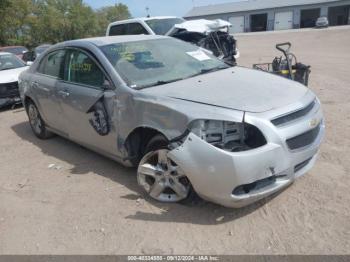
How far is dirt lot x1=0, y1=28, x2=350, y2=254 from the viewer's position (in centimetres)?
310

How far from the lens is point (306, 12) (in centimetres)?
5672

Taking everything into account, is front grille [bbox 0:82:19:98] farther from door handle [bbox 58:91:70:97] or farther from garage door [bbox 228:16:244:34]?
garage door [bbox 228:16:244:34]

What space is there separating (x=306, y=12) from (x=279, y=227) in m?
60.3

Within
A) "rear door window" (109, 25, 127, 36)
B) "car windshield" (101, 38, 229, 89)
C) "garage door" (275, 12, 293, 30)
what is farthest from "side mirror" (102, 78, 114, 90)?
"garage door" (275, 12, 293, 30)

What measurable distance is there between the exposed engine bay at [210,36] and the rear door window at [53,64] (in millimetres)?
4328

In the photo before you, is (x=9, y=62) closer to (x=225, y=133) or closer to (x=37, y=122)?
(x=37, y=122)

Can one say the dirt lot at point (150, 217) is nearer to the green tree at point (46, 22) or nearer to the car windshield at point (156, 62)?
the car windshield at point (156, 62)

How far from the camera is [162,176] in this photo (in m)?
3.64

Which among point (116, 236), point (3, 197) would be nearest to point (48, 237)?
point (116, 236)

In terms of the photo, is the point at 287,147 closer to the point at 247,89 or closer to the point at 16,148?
the point at 247,89

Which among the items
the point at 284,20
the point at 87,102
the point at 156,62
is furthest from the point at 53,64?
the point at 284,20

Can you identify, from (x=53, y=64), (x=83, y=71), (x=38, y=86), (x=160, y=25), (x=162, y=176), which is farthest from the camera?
(x=160, y=25)

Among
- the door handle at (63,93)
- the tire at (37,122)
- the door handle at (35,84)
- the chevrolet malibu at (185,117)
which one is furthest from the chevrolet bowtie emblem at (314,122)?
the tire at (37,122)

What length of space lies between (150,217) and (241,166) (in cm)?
113
